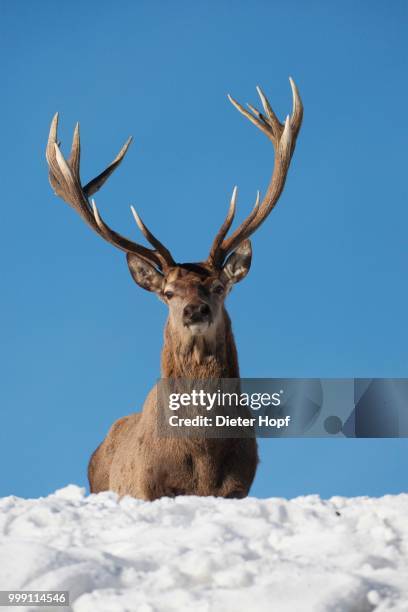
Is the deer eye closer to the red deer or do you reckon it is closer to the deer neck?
the red deer

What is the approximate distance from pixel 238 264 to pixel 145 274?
3.24 feet

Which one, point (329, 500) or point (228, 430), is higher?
point (228, 430)

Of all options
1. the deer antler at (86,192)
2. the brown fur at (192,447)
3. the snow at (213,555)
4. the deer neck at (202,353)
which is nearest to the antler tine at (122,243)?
the deer antler at (86,192)

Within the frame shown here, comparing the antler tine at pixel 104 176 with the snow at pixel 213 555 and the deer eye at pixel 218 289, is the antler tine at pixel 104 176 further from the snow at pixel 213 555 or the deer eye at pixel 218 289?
the snow at pixel 213 555

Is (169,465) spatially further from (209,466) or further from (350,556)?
(350,556)

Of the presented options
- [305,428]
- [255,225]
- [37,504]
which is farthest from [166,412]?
[37,504]

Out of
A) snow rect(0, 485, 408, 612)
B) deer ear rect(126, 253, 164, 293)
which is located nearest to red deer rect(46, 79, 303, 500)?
deer ear rect(126, 253, 164, 293)

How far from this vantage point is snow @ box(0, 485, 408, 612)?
504 cm

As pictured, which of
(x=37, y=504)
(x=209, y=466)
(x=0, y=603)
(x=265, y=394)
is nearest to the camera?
(x=0, y=603)

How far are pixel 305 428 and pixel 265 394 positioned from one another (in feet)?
2.26

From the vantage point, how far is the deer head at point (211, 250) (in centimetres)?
971

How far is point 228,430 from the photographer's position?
31.8 feet

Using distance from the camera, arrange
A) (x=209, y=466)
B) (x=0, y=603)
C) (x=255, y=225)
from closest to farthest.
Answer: (x=0, y=603), (x=209, y=466), (x=255, y=225)

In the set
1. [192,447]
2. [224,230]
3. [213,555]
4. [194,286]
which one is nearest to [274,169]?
[224,230]
